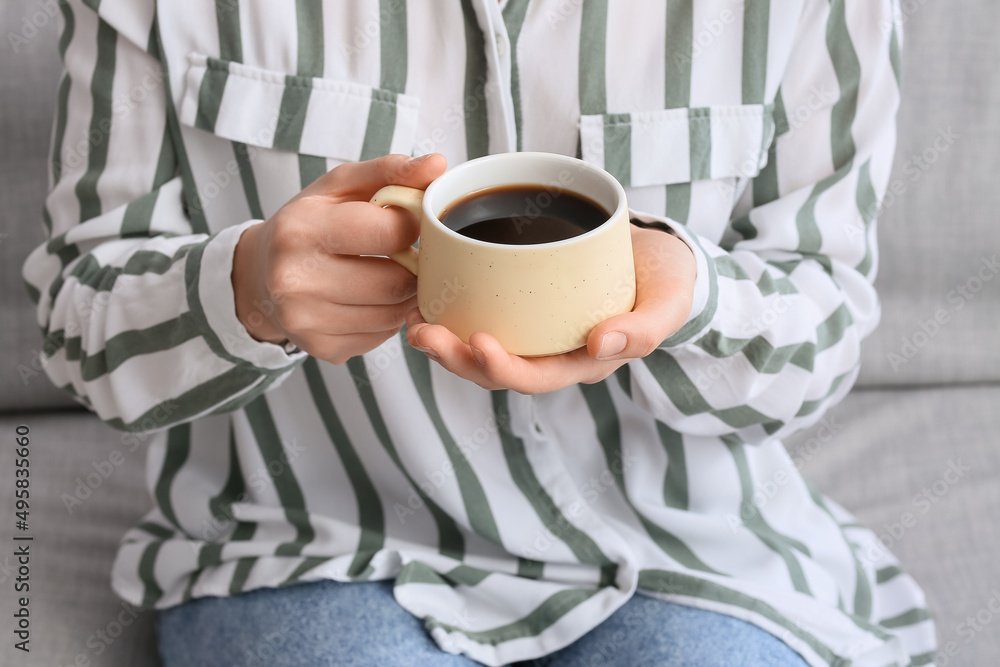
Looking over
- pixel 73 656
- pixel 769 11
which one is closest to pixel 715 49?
pixel 769 11

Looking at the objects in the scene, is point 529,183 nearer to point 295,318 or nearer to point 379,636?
point 295,318

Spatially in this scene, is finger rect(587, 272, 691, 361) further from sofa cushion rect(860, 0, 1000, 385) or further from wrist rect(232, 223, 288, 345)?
sofa cushion rect(860, 0, 1000, 385)

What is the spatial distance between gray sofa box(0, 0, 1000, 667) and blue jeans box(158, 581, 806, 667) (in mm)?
269

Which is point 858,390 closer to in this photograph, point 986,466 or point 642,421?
point 986,466

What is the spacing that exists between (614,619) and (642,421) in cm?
22

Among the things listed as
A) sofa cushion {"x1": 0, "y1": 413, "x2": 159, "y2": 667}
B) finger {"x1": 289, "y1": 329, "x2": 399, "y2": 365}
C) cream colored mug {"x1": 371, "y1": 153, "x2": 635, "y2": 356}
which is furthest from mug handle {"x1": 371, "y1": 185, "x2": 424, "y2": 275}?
sofa cushion {"x1": 0, "y1": 413, "x2": 159, "y2": 667}

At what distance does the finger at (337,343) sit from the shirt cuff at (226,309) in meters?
0.07

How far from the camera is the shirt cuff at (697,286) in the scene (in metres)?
0.70

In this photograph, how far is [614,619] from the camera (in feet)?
2.98

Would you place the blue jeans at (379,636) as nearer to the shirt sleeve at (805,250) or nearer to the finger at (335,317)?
the shirt sleeve at (805,250)

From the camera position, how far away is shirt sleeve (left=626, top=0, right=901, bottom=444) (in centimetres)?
84

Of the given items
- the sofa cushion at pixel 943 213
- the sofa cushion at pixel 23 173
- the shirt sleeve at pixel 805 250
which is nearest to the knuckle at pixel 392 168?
the shirt sleeve at pixel 805 250

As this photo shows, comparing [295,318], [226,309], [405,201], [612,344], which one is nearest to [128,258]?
[226,309]

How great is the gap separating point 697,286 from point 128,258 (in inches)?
21.5
